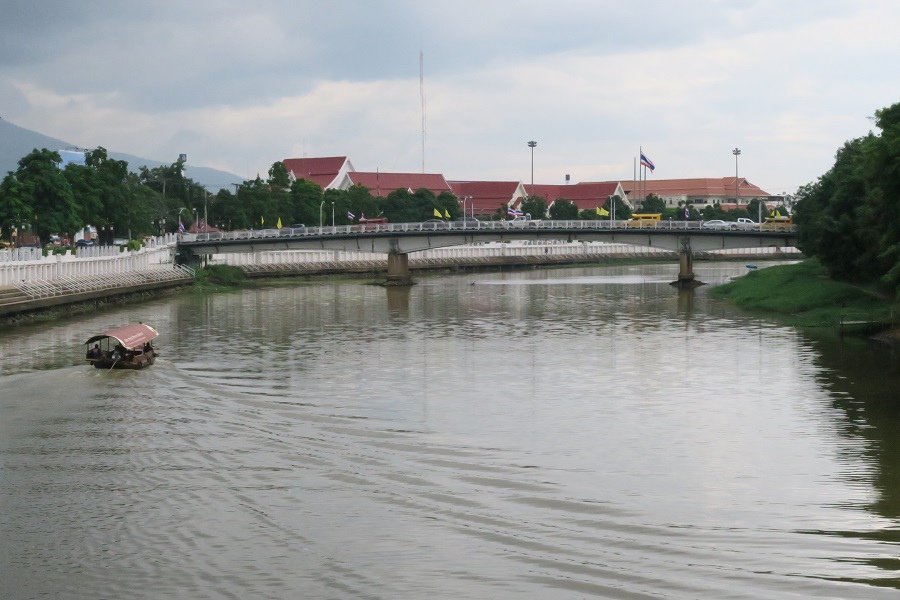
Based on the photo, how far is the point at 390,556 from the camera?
2128 centimetres

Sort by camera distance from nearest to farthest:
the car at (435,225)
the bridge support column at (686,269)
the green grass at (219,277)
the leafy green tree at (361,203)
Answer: the bridge support column at (686,269)
the green grass at (219,277)
the car at (435,225)
the leafy green tree at (361,203)

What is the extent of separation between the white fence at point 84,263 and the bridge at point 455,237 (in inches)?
287

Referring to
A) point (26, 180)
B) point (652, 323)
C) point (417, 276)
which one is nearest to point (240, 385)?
point (652, 323)

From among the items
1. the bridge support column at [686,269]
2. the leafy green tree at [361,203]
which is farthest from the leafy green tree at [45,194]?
the leafy green tree at [361,203]

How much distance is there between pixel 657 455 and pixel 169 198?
453 ft

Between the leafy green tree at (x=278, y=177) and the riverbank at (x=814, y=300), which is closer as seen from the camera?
the riverbank at (x=814, y=300)

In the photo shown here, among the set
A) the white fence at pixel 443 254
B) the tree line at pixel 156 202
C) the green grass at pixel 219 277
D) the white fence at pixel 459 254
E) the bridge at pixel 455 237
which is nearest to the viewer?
the tree line at pixel 156 202

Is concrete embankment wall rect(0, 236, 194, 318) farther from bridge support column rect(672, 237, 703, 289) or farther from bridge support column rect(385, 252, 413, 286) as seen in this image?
bridge support column rect(672, 237, 703, 289)

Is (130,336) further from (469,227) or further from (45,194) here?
(469,227)

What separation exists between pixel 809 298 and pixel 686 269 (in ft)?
117

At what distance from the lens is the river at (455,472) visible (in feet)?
66.6

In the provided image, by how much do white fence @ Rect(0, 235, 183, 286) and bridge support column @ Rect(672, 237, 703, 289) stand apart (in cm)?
4659

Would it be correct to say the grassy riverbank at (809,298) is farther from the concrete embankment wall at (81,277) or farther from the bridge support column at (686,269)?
the concrete embankment wall at (81,277)

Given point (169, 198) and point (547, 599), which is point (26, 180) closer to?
point (169, 198)
